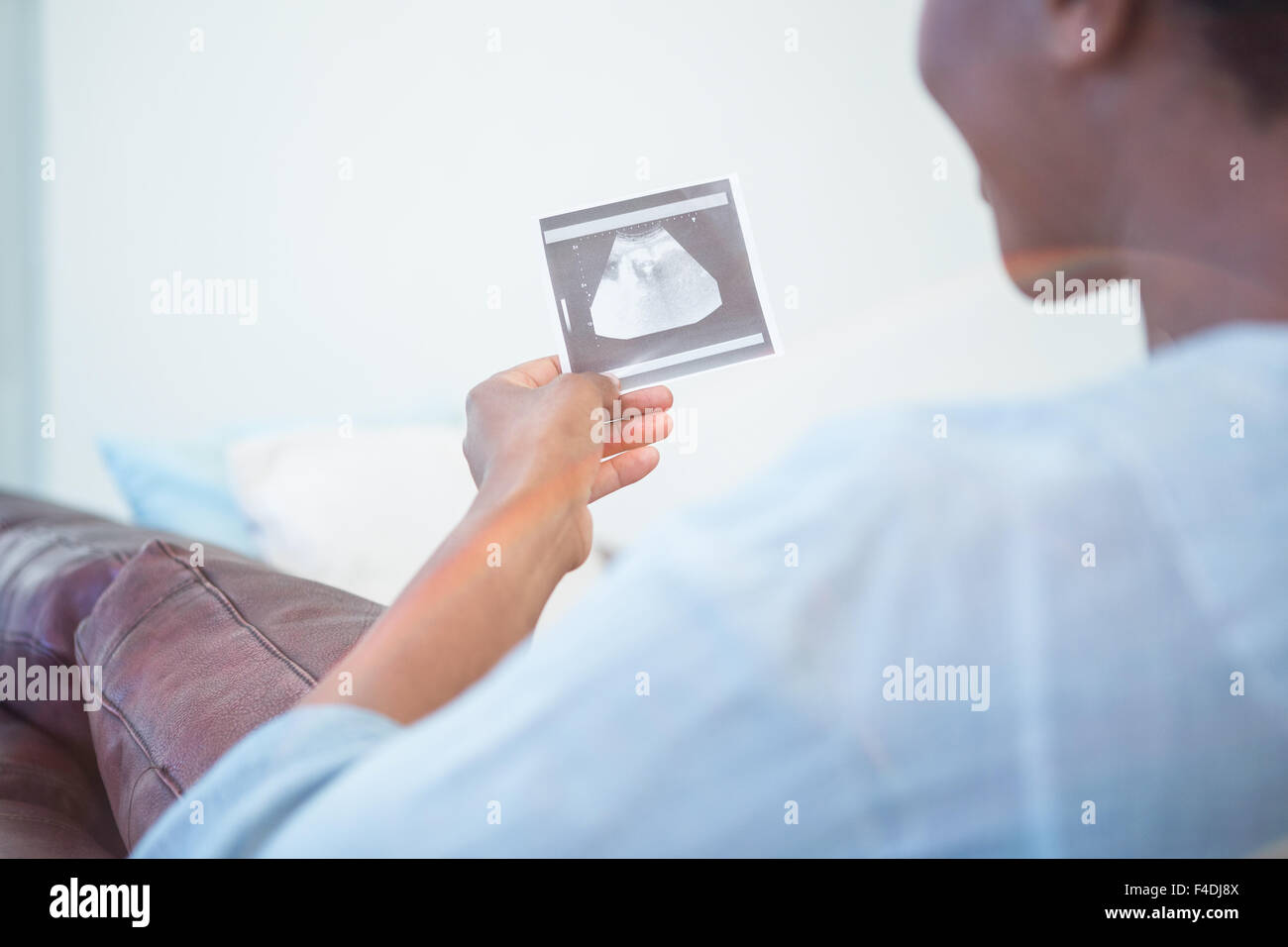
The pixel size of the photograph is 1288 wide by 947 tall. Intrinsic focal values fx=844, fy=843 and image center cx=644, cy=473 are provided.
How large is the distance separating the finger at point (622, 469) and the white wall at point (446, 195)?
0.50m

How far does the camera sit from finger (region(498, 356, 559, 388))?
0.74 m

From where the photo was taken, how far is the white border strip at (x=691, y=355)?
765 millimetres

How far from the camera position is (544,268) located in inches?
30.8

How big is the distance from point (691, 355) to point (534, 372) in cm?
14

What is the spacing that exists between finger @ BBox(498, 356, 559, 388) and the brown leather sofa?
0.25 meters

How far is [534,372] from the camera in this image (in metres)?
0.76

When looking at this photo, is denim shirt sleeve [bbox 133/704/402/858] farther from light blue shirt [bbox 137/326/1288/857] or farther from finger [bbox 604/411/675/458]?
finger [bbox 604/411/675/458]

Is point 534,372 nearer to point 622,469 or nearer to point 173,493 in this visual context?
point 622,469

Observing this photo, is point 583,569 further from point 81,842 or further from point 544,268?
point 81,842
